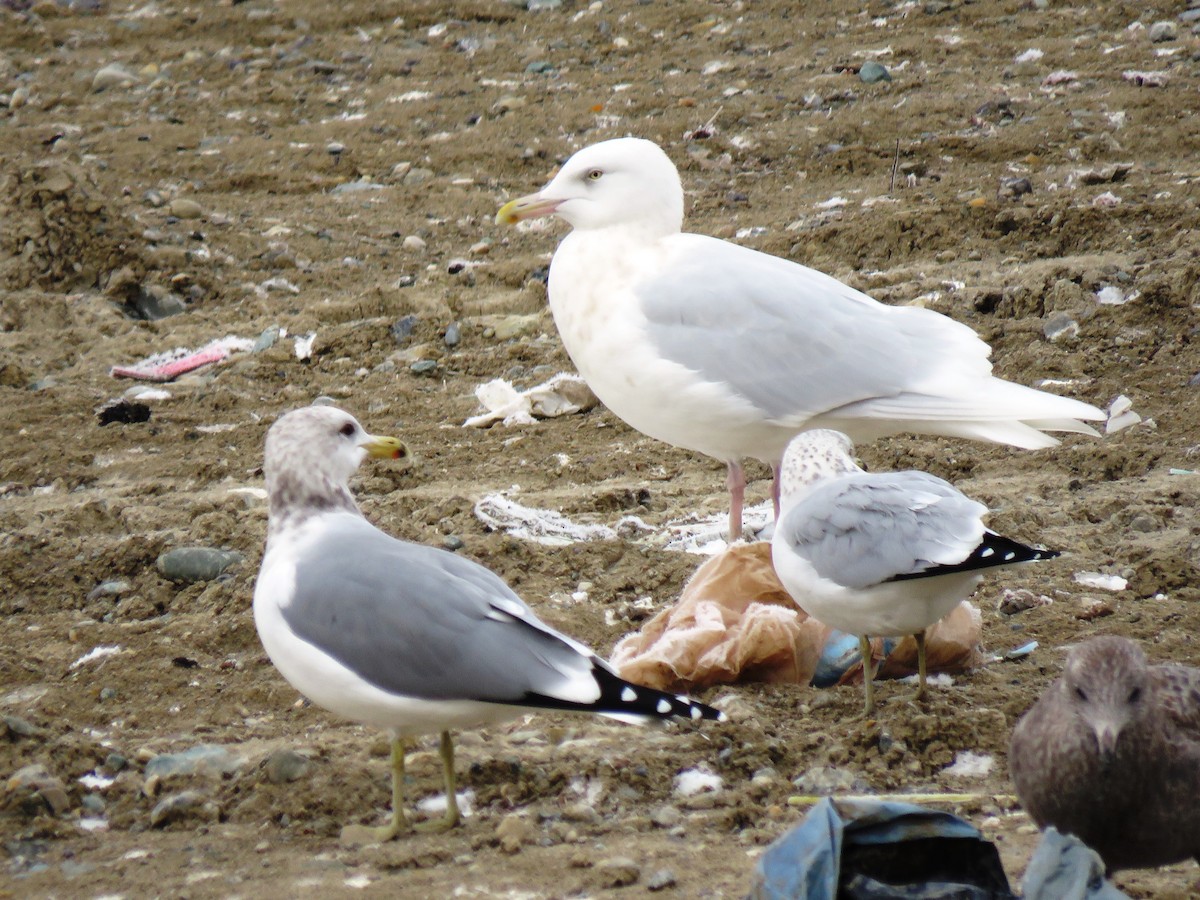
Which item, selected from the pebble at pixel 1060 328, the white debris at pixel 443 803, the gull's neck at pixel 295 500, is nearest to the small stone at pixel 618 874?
the white debris at pixel 443 803

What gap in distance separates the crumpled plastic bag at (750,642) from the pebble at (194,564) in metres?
1.59

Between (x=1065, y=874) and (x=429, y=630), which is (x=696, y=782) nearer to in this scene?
(x=429, y=630)

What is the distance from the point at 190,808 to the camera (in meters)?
3.58

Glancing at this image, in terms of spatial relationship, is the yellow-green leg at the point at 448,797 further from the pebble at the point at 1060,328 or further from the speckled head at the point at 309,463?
the pebble at the point at 1060,328

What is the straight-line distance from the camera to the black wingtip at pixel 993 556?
138 inches

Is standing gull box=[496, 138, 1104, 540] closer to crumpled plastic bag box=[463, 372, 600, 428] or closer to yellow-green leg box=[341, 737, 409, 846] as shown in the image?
crumpled plastic bag box=[463, 372, 600, 428]

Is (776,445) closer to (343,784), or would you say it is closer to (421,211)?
(343,784)

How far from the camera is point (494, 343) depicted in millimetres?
7535

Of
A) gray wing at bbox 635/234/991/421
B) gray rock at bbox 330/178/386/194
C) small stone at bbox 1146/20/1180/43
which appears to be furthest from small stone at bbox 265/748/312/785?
small stone at bbox 1146/20/1180/43

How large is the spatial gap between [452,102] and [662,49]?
170 cm

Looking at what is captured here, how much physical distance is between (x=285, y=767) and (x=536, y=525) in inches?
72.8

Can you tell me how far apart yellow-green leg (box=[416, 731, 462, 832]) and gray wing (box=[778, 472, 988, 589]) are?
0.98m

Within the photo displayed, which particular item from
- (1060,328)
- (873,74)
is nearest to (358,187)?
(873,74)

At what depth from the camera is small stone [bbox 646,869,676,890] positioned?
2998 millimetres
